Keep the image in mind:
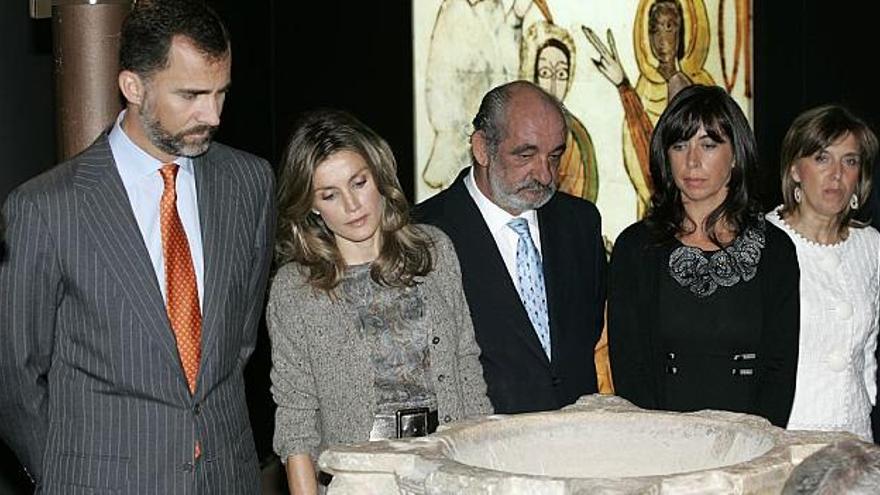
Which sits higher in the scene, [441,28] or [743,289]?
[441,28]

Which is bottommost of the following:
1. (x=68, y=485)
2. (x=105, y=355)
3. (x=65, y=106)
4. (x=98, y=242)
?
(x=68, y=485)

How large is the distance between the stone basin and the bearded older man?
92 cm

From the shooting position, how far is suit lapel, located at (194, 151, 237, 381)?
4.13 meters

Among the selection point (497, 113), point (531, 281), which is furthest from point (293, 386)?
point (497, 113)

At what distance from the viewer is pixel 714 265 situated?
4.92 m

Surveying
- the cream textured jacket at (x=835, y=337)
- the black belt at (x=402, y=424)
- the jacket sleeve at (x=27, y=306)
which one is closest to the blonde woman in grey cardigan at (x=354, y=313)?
the black belt at (x=402, y=424)

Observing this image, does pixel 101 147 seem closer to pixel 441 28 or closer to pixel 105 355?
pixel 105 355

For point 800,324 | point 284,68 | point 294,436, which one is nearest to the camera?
point 294,436

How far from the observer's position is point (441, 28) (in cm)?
747

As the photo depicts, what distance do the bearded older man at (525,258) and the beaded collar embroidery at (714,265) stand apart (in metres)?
0.33

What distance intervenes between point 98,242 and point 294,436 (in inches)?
31.2

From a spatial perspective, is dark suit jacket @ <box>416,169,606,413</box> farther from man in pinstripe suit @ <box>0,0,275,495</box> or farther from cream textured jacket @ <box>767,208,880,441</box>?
man in pinstripe suit @ <box>0,0,275,495</box>

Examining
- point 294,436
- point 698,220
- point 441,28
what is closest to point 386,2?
point 441,28

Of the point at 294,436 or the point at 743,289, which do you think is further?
the point at 743,289
